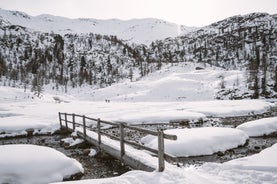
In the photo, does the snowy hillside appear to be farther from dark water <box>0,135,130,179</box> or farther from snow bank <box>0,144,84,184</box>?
snow bank <box>0,144,84,184</box>

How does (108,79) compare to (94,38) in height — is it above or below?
below

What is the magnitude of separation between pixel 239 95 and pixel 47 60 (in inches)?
4399

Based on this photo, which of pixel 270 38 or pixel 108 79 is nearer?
pixel 108 79

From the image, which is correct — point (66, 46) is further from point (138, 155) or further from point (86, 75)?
point (138, 155)

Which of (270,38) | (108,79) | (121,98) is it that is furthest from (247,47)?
(121,98)

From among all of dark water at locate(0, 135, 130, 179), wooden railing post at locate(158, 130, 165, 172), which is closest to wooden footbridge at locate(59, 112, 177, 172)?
wooden railing post at locate(158, 130, 165, 172)

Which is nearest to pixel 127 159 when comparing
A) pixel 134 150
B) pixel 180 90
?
pixel 134 150

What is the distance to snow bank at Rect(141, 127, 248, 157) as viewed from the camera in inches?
456

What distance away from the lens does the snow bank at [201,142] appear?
456 inches

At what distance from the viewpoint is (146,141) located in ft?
45.6

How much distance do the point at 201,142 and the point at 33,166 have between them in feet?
24.8

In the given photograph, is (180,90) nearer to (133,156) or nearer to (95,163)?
(95,163)

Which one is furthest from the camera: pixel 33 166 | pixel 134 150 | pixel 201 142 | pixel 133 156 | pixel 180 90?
pixel 180 90

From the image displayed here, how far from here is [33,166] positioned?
7766mm
